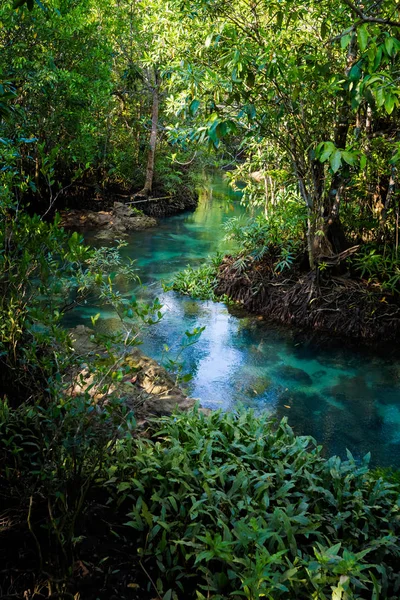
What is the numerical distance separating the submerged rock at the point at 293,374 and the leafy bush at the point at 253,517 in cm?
244

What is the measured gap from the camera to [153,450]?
327 cm

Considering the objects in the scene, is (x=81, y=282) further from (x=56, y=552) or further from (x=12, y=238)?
(x=56, y=552)

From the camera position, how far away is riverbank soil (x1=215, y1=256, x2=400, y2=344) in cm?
716

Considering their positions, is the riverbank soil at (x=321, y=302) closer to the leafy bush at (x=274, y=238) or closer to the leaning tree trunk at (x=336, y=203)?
the leafy bush at (x=274, y=238)

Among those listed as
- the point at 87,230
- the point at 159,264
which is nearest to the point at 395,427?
the point at 159,264

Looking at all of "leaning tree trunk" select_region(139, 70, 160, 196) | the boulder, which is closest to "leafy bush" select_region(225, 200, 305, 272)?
the boulder

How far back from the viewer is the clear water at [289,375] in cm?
507

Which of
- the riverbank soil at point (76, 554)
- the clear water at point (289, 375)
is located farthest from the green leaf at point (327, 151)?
the clear water at point (289, 375)

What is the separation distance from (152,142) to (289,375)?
33.9ft

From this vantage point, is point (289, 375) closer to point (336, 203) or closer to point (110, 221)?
point (336, 203)

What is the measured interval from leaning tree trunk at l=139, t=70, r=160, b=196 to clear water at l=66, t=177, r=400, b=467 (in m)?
6.84

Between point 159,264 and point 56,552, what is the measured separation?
27.0 feet

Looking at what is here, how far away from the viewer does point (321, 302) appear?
747 centimetres

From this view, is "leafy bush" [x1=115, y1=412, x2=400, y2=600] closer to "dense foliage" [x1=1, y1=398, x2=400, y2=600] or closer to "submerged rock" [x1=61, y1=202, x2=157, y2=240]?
"dense foliage" [x1=1, y1=398, x2=400, y2=600]
